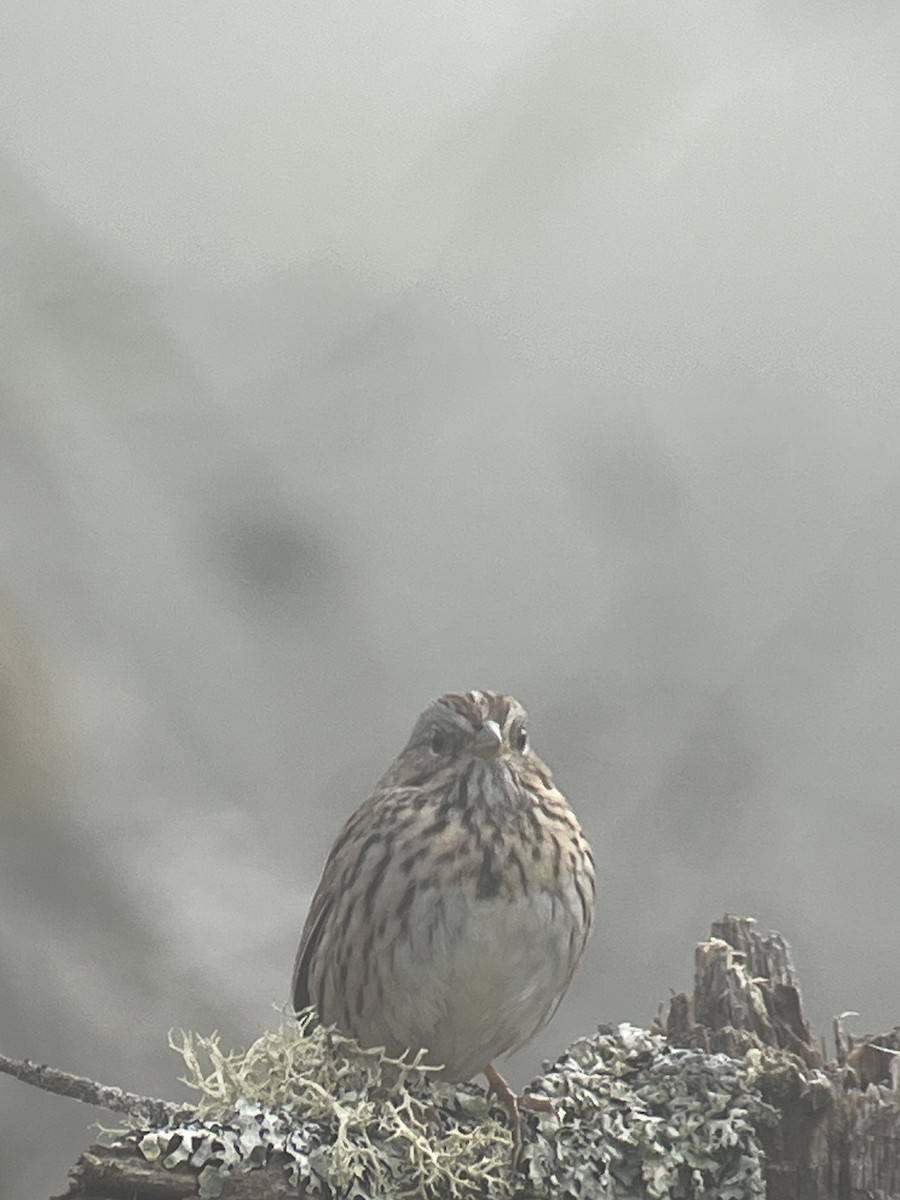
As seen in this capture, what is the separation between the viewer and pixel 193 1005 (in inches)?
111

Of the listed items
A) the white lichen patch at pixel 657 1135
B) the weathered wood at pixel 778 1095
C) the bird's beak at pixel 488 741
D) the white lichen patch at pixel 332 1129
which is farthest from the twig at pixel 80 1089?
A: the bird's beak at pixel 488 741

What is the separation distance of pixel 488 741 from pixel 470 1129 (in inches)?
19.6

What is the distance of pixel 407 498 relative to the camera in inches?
118

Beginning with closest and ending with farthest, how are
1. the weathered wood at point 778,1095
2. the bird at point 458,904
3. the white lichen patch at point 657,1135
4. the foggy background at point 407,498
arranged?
the weathered wood at point 778,1095 < the white lichen patch at point 657,1135 < the bird at point 458,904 < the foggy background at point 407,498

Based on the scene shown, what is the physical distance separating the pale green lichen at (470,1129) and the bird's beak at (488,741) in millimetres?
418

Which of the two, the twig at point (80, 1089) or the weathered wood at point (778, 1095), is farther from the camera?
the twig at point (80, 1089)

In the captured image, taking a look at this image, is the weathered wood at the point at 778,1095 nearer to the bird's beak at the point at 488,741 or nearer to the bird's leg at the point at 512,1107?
the bird's leg at the point at 512,1107

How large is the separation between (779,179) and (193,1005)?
221cm

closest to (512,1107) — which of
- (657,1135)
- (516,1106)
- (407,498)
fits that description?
(516,1106)

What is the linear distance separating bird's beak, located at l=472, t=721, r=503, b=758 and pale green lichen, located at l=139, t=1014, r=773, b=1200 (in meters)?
0.42

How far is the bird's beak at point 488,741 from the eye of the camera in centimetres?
188

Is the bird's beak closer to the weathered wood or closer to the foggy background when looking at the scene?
the weathered wood

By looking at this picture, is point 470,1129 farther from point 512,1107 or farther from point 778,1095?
point 778,1095

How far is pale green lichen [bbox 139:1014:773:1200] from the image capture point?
60.6 inches
